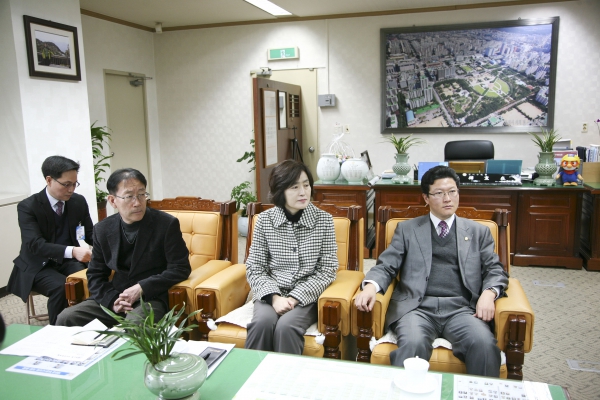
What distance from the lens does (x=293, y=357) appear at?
5.92ft

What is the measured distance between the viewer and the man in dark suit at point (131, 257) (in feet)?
7.82

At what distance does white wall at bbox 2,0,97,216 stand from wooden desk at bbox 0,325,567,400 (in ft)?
8.78

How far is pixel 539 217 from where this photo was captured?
4.36 m

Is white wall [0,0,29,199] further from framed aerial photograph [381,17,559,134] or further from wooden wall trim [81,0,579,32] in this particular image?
framed aerial photograph [381,17,559,134]

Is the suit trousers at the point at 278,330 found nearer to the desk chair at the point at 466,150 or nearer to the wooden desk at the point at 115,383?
the wooden desk at the point at 115,383

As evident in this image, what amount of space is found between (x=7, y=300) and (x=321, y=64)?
14.2 feet

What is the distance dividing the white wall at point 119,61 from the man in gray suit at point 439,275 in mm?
4611

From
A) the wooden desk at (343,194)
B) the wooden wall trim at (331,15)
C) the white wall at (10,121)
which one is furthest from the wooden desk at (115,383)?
the wooden wall trim at (331,15)

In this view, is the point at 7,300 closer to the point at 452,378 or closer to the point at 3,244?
the point at 3,244

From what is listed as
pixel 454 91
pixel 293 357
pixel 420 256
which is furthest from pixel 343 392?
pixel 454 91

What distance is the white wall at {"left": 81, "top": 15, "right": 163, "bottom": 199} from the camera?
568 cm

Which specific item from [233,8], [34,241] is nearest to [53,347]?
[34,241]

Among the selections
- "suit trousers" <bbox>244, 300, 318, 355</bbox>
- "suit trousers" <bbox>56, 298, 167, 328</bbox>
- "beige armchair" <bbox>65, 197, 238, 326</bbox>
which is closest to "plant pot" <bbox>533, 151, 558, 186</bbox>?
"beige armchair" <bbox>65, 197, 238, 326</bbox>

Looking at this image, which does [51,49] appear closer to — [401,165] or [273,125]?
[273,125]
